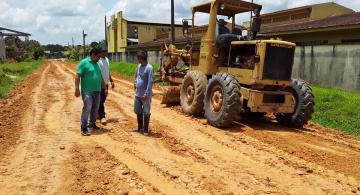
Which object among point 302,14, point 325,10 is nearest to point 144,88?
Result: point 302,14

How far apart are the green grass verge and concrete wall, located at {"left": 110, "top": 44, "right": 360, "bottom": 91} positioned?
2.52 meters

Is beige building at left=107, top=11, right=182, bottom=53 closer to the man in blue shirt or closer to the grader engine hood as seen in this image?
the grader engine hood

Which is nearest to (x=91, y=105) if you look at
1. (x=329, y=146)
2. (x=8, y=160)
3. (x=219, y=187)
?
(x=8, y=160)

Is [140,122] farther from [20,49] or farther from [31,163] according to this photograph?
[20,49]

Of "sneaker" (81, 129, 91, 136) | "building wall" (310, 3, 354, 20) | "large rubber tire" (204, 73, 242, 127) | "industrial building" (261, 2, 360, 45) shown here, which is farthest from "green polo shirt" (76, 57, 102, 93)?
"building wall" (310, 3, 354, 20)

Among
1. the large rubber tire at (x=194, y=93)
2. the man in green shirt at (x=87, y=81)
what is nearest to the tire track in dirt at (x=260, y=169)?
the large rubber tire at (x=194, y=93)

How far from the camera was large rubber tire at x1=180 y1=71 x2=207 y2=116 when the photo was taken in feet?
33.3

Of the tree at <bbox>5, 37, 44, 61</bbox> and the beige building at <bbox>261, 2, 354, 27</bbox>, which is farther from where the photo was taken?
the tree at <bbox>5, 37, 44, 61</bbox>

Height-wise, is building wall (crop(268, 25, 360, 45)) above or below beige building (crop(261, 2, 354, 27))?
below

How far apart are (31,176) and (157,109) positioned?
6346 millimetres

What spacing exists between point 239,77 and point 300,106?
154cm

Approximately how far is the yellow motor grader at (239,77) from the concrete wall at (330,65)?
611 cm

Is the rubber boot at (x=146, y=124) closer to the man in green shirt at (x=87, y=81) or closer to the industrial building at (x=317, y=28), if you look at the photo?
the man in green shirt at (x=87, y=81)

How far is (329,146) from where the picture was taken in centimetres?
773
